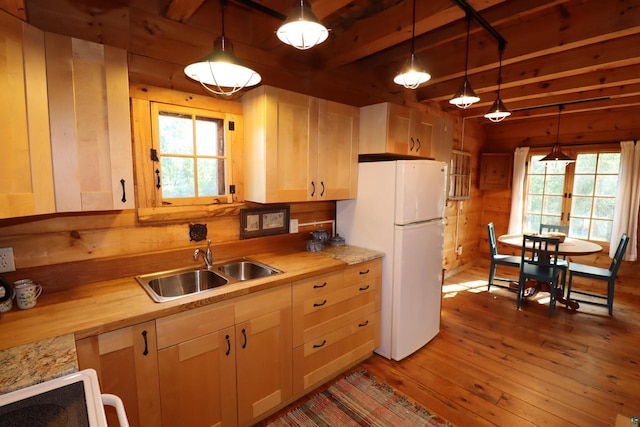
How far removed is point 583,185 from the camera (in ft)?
14.6

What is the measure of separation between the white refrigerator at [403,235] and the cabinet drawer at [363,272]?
0.25 ft

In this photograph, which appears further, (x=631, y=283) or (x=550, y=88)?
(x=631, y=283)

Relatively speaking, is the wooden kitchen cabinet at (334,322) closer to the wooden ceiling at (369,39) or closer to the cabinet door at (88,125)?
the cabinet door at (88,125)

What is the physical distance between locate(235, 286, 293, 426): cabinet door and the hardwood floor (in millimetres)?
862

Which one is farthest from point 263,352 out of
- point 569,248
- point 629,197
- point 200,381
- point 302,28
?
point 629,197

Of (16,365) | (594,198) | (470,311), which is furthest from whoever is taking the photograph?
(594,198)

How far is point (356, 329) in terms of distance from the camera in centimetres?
241

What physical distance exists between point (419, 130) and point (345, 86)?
2.63ft

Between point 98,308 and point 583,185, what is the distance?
5692 mm

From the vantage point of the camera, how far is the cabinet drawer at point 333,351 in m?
2.07

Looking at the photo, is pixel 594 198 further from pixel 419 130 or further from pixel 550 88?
pixel 419 130

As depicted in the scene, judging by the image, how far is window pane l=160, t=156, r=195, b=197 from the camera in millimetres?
1938

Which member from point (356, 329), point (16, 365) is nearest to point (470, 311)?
point (356, 329)

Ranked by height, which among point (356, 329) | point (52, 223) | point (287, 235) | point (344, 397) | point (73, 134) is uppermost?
point (73, 134)
